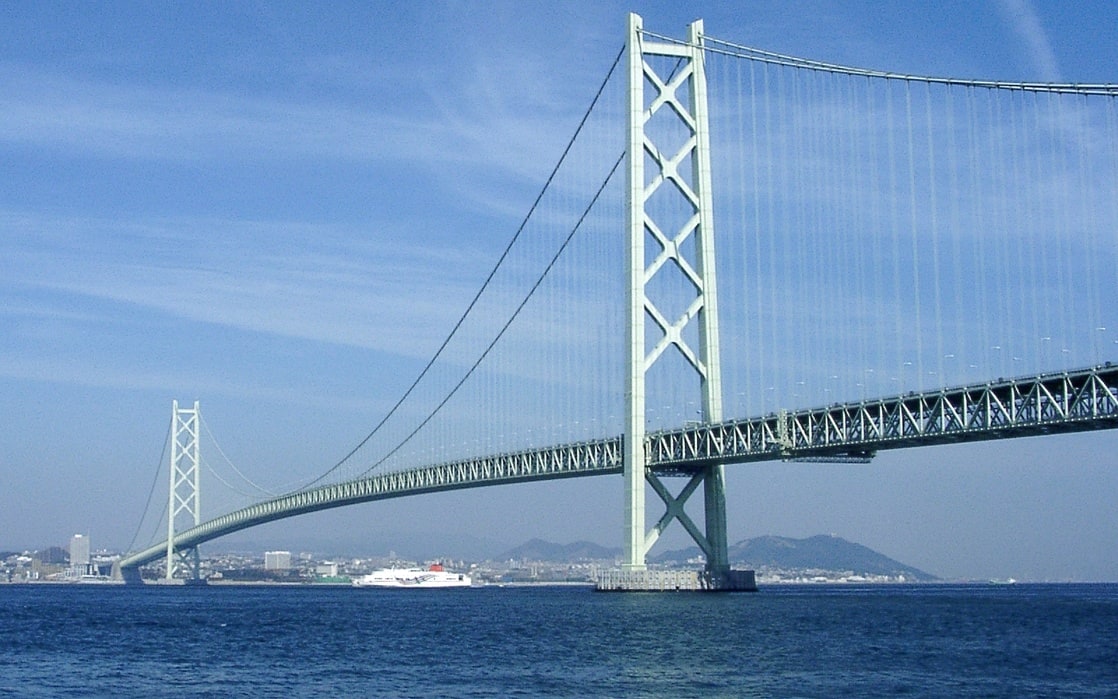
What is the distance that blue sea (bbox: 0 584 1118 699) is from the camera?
25078 millimetres

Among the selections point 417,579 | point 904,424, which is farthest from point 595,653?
point 417,579

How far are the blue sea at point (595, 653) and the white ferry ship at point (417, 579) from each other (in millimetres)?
59301

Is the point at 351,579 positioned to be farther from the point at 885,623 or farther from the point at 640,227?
the point at 885,623

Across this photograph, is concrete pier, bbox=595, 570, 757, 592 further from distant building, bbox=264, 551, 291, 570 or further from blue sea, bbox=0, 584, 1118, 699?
distant building, bbox=264, 551, 291, 570

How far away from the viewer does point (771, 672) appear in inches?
1043

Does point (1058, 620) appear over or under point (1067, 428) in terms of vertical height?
under

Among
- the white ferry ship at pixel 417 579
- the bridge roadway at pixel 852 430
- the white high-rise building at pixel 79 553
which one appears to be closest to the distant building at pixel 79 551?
the white high-rise building at pixel 79 553

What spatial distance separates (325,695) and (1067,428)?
23254 mm

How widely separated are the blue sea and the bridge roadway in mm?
4906

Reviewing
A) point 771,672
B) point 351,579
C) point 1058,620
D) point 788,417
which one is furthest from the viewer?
point 351,579

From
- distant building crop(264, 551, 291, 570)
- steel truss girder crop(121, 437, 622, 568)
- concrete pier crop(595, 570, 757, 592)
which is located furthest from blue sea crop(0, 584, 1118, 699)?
distant building crop(264, 551, 291, 570)

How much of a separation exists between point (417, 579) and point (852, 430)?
234ft

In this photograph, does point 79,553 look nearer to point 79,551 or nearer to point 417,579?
point 79,551

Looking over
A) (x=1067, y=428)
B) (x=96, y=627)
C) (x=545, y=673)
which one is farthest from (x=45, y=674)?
(x=1067, y=428)
